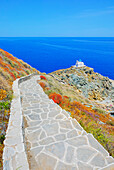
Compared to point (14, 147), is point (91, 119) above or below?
above

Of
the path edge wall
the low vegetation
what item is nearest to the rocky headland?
the low vegetation

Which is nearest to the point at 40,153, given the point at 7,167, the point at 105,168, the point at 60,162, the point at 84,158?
the point at 60,162

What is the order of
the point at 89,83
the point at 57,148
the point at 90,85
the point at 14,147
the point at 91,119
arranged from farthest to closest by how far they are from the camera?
1. the point at 89,83
2. the point at 90,85
3. the point at 91,119
4. the point at 57,148
5. the point at 14,147

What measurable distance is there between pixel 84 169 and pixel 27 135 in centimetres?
256

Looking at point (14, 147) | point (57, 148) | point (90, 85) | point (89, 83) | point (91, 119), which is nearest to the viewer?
point (14, 147)

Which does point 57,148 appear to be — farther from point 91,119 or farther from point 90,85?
point 90,85

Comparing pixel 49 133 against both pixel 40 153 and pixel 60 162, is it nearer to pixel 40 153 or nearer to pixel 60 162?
pixel 40 153

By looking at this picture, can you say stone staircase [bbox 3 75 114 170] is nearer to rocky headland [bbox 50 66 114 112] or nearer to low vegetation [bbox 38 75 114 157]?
low vegetation [bbox 38 75 114 157]

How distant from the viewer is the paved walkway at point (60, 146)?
3570 millimetres

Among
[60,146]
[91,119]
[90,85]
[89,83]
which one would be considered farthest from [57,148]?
[89,83]

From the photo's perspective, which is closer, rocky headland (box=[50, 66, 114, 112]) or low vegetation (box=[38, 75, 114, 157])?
low vegetation (box=[38, 75, 114, 157])

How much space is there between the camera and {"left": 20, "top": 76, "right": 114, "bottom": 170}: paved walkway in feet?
11.7

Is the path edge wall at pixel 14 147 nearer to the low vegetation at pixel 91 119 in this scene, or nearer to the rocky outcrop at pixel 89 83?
the low vegetation at pixel 91 119

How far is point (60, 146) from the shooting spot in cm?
427
